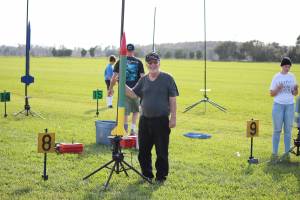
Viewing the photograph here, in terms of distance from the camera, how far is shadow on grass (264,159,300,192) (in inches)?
320

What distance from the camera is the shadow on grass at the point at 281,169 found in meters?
8.13

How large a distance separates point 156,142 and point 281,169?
2.66 metres

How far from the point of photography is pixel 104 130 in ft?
34.3

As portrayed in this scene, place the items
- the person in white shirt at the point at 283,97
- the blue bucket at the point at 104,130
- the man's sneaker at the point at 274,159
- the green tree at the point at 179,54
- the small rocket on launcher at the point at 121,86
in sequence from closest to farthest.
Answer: the small rocket on launcher at the point at 121,86
the man's sneaker at the point at 274,159
the person in white shirt at the point at 283,97
the blue bucket at the point at 104,130
the green tree at the point at 179,54

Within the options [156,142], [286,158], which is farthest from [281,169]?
[156,142]

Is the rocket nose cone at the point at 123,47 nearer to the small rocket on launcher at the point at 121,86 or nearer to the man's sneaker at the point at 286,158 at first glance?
the small rocket on launcher at the point at 121,86

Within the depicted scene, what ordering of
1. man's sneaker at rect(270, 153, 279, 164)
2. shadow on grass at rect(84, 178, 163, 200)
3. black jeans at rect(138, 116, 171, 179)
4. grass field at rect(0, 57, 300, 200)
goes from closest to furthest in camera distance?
shadow on grass at rect(84, 178, 163, 200), grass field at rect(0, 57, 300, 200), black jeans at rect(138, 116, 171, 179), man's sneaker at rect(270, 153, 279, 164)

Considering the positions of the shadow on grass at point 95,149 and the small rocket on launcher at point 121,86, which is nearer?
the small rocket on launcher at point 121,86

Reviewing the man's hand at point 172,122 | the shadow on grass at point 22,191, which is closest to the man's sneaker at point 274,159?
the man's hand at point 172,122

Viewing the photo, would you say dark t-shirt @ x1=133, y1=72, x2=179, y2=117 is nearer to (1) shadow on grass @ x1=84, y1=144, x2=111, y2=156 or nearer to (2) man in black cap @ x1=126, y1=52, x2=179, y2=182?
(2) man in black cap @ x1=126, y1=52, x2=179, y2=182

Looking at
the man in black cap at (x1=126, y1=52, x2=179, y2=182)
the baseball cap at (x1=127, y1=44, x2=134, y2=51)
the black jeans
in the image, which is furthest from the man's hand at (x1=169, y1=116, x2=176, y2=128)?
the baseball cap at (x1=127, y1=44, x2=134, y2=51)

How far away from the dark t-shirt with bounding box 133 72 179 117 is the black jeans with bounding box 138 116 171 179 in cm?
13

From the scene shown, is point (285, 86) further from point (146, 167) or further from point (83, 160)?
point (83, 160)

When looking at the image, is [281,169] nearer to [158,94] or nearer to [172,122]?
[172,122]
